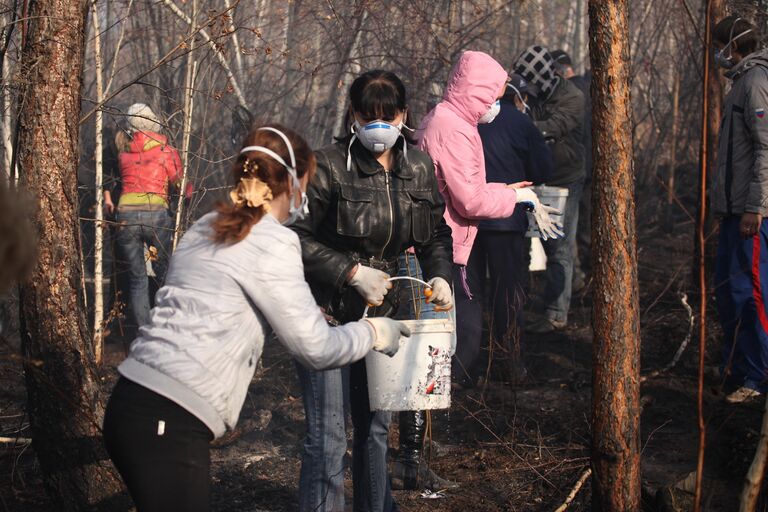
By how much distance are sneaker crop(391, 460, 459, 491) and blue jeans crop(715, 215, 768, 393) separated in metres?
1.94

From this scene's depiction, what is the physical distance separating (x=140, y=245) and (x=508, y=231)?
3.26 m

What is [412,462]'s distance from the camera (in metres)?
4.38

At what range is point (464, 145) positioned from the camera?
464 centimetres

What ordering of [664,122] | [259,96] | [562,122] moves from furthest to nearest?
[664,122], [259,96], [562,122]

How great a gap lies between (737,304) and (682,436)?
2.75 ft

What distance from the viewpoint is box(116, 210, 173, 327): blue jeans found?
23.4 feet

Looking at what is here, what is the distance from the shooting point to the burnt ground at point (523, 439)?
423 cm

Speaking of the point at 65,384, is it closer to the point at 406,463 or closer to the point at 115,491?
the point at 115,491

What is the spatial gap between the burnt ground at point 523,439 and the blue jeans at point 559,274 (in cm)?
54

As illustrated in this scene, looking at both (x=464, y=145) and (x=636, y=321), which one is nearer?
(x=636, y=321)

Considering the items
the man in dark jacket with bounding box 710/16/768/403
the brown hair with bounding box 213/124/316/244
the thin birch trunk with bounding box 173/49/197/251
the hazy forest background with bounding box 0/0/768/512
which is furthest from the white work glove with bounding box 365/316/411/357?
the thin birch trunk with bounding box 173/49/197/251

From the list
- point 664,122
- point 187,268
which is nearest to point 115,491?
point 187,268

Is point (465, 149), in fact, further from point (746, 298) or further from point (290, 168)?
point (290, 168)

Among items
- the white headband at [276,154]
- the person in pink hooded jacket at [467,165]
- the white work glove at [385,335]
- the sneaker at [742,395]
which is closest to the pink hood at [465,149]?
the person in pink hooded jacket at [467,165]
